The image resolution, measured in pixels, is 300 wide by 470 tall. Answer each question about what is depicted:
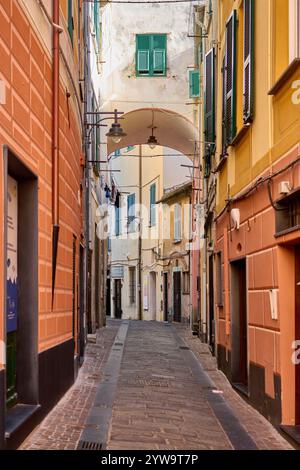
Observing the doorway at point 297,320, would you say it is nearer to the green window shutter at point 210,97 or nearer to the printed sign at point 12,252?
the printed sign at point 12,252

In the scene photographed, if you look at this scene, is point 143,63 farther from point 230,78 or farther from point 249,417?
point 249,417

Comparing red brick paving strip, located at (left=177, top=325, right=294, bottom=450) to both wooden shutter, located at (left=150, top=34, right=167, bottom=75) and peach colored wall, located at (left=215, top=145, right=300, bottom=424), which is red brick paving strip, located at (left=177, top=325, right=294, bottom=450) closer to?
peach colored wall, located at (left=215, top=145, right=300, bottom=424)

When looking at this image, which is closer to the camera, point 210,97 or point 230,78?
point 230,78

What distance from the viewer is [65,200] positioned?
33.7 ft

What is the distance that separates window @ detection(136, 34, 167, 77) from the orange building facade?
478 inches

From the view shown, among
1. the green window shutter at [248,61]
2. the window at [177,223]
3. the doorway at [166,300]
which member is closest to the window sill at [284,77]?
the green window shutter at [248,61]

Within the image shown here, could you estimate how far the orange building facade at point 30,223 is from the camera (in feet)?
19.8

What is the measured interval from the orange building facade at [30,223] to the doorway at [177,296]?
19.3 metres

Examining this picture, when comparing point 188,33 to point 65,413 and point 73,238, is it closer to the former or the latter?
point 73,238

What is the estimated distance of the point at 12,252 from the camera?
23.7 ft

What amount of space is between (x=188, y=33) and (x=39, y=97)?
15411 mm

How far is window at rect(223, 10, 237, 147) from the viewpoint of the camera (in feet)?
34.7

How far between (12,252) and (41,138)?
1.36m

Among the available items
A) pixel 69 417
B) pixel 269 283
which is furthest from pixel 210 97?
pixel 69 417
